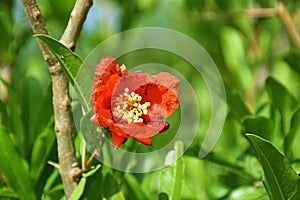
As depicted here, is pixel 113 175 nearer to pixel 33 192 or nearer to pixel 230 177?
pixel 33 192

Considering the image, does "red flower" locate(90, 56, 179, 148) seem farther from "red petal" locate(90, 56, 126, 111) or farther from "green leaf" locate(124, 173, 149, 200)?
"green leaf" locate(124, 173, 149, 200)

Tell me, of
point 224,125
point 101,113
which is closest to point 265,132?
point 101,113

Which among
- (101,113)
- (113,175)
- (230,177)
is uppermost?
(101,113)

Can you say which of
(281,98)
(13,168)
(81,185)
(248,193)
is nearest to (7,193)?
(13,168)

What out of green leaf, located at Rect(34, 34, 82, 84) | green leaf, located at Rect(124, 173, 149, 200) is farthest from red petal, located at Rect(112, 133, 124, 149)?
green leaf, located at Rect(124, 173, 149, 200)

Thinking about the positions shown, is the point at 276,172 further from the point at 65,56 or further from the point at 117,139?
the point at 65,56

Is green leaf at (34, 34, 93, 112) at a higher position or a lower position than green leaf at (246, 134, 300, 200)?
higher

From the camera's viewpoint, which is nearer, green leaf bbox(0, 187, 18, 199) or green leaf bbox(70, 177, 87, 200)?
green leaf bbox(70, 177, 87, 200)
